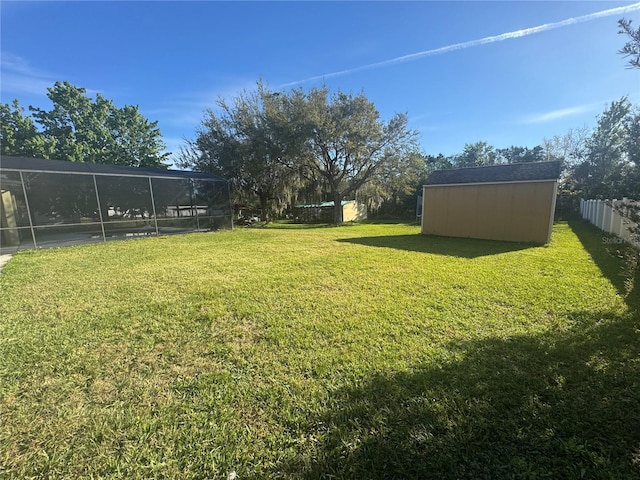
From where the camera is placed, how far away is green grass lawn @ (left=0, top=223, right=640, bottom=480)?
1423 mm

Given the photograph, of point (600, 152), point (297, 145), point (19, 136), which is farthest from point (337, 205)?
point (19, 136)

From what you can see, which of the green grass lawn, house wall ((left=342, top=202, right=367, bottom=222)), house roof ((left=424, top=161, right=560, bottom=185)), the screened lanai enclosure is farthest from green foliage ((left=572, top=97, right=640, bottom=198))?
the screened lanai enclosure

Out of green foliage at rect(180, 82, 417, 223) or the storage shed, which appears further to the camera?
green foliage at rect(180, 82, 417, 223)

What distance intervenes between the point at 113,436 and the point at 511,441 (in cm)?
231

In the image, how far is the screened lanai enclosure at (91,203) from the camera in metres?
7.75

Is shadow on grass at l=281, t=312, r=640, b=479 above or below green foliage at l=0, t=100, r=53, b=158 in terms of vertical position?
below

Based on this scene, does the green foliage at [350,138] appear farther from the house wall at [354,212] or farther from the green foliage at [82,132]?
the green foliage at [82,132]

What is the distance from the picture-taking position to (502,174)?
9.09 meters

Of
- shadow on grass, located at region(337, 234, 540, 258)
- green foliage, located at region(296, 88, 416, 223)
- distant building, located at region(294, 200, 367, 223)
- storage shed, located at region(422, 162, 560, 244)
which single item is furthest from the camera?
distant building, located at region(294, 200, 367, 223)

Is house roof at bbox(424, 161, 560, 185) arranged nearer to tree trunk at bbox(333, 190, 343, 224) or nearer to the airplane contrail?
the airplane contrail

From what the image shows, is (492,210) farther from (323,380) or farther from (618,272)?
(323,380)

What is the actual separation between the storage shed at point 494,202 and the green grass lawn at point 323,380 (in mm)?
4722

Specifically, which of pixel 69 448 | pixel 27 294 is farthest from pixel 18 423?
pixel 27 294

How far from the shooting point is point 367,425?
1.64 metres
